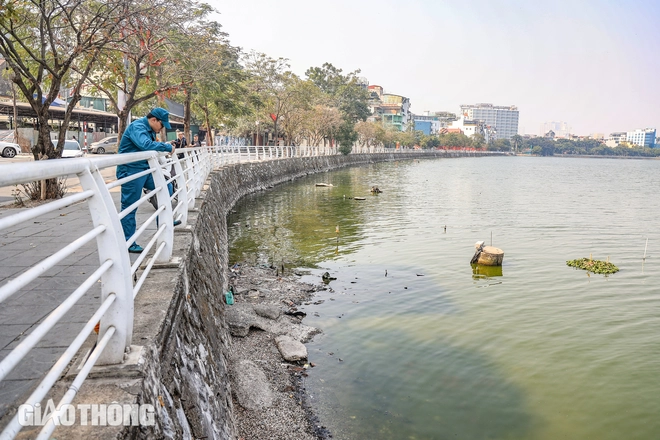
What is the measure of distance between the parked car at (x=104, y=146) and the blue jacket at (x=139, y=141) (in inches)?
1135

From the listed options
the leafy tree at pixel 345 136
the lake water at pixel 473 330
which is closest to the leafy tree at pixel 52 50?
the lake water at pixel 473 330

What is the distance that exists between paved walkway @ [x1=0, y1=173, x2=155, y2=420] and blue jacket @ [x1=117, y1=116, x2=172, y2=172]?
3.56ft

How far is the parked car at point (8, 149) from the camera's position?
2223 centimetres

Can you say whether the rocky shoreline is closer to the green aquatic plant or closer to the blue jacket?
the blue jacket

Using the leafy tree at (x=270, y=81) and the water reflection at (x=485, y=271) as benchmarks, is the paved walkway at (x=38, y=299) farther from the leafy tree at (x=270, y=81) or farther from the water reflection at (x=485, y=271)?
the leafy tree at (x=270, y=81)

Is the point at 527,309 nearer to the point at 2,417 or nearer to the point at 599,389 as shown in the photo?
the point at 599,389

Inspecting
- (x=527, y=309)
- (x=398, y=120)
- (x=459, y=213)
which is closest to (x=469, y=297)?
(x=527, y=309)

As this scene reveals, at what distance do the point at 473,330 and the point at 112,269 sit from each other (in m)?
6.97

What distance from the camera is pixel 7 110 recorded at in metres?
30.2

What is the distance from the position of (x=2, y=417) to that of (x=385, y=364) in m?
5.34

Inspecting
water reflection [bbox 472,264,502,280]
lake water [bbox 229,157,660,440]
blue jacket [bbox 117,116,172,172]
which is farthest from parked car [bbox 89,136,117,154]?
blue jacket [bbox 117,116,172,172]

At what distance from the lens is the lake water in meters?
5.82


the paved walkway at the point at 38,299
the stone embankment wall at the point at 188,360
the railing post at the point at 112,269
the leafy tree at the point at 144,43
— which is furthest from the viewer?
the leafy tree at the point at 144,43

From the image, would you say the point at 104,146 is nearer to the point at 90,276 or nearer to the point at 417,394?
the point at 417,394
